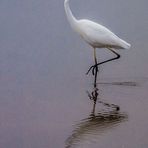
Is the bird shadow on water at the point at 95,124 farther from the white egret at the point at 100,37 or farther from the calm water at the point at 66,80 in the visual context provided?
the white egret at the point at 100,37

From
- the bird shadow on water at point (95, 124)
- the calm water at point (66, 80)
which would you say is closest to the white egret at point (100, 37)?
the calm water at point (66, 80)

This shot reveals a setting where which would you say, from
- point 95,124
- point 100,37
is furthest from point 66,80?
point 95,124

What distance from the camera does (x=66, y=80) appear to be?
8.22 meters

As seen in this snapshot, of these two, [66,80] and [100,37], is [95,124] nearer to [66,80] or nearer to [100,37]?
[66,80]

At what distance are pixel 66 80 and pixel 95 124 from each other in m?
1.61

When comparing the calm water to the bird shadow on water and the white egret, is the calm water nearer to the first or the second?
the bird shadow on water

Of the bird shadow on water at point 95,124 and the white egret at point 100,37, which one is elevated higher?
the white egret at point 100,37

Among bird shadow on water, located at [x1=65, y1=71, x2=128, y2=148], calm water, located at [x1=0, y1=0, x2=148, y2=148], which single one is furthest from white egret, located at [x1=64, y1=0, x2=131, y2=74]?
bird shadow on water, located at [x1=65, y1=71, x2=128, y2=148]

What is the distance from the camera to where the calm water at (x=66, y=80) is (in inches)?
257

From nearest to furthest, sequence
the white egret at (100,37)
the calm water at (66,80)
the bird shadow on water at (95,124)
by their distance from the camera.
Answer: the bird shadow on water at (95,124) → the calm water at (66,80) → the white egret at (100,37)

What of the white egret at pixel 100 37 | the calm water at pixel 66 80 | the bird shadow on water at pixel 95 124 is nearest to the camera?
the bird shadow on water at pixel 95 124

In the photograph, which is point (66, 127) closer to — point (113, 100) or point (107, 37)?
point (113, 100)

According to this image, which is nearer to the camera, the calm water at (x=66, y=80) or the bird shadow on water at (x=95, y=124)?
the bird shadow on water at (x=95, y=124)

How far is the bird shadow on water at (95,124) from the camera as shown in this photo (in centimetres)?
629
